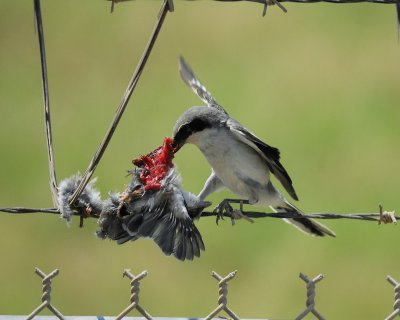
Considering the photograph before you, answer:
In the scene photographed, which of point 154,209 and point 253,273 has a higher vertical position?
point 154,209

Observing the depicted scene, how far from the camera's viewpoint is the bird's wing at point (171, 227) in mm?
4027

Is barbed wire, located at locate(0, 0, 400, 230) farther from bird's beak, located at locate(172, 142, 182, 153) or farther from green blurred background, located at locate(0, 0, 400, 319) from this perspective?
green blurred background, located at locate(0, 0, 400, 319)

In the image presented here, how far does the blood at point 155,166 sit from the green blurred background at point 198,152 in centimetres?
458

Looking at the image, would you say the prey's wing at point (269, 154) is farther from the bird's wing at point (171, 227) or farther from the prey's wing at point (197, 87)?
the bird's wing at point (171, 227)

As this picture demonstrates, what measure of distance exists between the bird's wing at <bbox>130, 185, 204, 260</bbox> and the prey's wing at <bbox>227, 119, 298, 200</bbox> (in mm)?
638

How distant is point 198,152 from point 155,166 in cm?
806

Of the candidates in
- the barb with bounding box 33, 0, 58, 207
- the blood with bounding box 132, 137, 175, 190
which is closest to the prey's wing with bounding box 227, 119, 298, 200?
the blood with bounding box 132, 137, 175, 190

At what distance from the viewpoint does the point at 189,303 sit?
9820 mm

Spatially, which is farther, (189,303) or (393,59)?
(393,59)

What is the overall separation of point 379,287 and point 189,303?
5.79 feet

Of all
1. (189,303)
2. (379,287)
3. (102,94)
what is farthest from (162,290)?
(102,94)

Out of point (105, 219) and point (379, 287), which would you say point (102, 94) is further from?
point (105, 219)

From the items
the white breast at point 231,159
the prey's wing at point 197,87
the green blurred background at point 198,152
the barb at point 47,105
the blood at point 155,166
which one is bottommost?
the green blurred background at point 198,152

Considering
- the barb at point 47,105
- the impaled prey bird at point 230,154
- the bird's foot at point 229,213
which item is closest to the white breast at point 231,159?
the impaled prey bird at point 230,154
